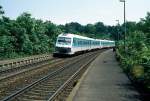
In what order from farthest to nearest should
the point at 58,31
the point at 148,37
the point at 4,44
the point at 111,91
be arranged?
1. the point at 58,31
2. the point at 4,44
3. the point at 148,37
4. the point at 111,91

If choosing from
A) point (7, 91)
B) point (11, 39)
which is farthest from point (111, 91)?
point (11, 39)

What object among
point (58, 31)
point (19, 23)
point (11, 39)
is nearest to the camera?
point (11, 39)

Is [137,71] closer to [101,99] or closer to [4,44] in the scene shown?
[101,99]

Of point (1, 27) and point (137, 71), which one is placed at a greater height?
point (1, 27)

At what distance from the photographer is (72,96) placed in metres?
15.6

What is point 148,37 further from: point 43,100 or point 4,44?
point 4,44

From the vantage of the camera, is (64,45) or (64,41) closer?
(64,45)

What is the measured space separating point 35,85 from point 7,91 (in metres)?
2.55

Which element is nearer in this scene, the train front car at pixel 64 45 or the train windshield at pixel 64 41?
the train front car at pixel 64 45

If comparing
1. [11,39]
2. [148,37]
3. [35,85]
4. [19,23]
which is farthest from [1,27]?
[35,85]

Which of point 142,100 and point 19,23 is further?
point 19,23

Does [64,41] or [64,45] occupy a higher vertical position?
[64,41]

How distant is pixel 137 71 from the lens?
2123 cm

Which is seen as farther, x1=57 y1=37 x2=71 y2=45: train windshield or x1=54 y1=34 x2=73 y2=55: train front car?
x1=57 y1=37 x2=71 y2=45: train windshield
